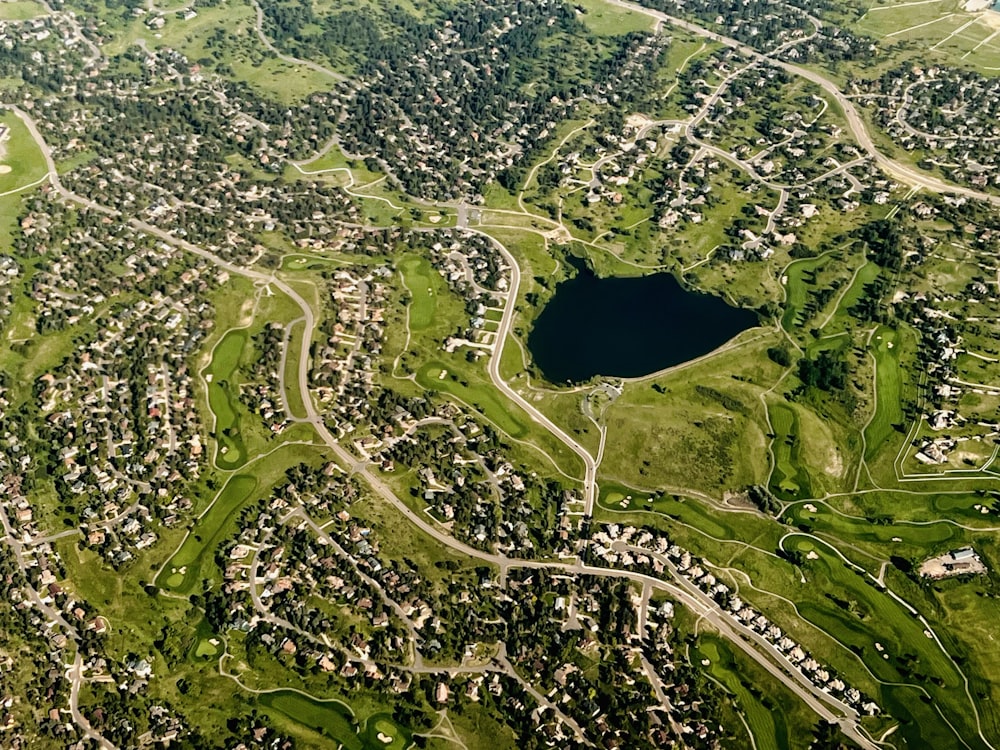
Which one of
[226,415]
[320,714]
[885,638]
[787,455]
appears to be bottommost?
[226,415]

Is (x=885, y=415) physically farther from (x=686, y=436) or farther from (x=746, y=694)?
(x=746, y=694)

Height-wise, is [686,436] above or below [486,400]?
above

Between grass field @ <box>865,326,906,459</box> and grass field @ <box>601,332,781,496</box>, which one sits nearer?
grass field @ <box>601,332,781,496</box>

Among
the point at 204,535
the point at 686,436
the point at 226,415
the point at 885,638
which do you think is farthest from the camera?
the point at 226,415

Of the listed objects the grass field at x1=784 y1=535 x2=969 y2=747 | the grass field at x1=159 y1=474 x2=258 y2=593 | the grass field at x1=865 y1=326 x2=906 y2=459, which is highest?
the grass field at x1=865 y1=326 x2=906 y2=459

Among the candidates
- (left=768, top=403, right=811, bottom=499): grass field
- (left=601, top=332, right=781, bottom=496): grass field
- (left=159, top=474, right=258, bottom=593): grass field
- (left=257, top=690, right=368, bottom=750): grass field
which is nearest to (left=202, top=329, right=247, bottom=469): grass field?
(left=159, top=474, right=258, bottom=593): grass field

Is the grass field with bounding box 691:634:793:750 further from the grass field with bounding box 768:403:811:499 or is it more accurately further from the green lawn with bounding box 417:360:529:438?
the green lawn with bounding box 417:360:529:438

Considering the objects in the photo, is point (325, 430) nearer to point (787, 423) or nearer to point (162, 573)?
point (162, 573)

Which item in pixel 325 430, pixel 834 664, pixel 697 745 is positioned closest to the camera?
pixel 697 745

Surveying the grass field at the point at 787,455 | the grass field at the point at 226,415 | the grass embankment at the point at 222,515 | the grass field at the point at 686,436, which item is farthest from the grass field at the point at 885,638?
the grass field at the point at 226,415

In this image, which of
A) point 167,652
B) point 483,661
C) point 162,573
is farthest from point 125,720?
point 483,661

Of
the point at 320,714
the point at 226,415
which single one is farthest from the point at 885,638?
the point at 226,415
